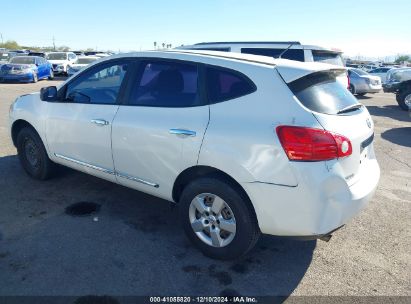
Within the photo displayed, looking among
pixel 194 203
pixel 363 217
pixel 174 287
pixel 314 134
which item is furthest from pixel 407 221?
pixel 174 287

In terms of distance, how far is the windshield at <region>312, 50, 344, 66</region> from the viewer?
8227mm

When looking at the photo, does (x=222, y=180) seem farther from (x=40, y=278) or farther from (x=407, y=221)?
(x=407, y=221)

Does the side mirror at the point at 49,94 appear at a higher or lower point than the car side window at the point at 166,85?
lower

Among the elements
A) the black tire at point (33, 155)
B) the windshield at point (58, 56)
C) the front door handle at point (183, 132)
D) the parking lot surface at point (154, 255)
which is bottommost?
the parking lot surface at point (154, 255)

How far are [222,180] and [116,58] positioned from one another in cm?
186

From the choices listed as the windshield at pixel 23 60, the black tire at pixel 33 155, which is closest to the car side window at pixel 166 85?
the black tire at pixel 33 155

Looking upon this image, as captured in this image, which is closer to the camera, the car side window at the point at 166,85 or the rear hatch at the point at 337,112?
the rear hatch at the point at 337,112

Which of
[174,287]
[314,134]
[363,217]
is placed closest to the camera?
[314,134]

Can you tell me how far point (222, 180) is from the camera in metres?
2.91

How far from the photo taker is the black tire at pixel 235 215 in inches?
111

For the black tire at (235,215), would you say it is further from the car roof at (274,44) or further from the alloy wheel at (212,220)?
the car roof at (274,44)

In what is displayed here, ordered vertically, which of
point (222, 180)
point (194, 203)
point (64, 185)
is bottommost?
point (64, 185)

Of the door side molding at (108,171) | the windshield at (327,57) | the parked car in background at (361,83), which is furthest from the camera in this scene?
the parked car in background at (361,83)

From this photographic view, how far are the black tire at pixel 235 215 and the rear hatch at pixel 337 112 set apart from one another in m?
0.80
